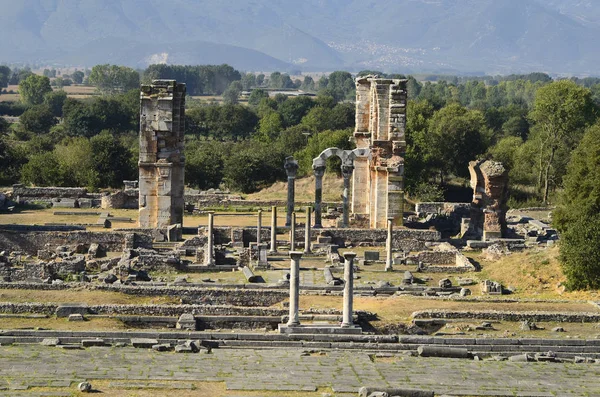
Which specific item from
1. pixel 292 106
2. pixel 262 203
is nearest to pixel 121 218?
pixel 262 203

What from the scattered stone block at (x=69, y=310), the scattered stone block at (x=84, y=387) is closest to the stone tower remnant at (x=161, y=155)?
the scattered stone block at (x=69, y=310)

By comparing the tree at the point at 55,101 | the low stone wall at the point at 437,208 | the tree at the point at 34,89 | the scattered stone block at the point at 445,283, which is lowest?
the scattered stone block at the point at 445,283

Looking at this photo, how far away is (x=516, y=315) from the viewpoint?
3309cm

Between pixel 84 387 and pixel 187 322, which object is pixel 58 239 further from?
pixel 84 387

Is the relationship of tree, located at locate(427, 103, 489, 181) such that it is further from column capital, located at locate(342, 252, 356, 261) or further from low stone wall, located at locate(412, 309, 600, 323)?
column capital, located at locate(342, 252, 356, 261)

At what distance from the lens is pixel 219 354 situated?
2852 cm

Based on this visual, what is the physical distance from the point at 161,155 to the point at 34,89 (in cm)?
12707

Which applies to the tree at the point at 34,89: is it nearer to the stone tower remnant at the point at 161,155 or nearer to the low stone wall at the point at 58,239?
the stone tower remnant at the point at 161,155

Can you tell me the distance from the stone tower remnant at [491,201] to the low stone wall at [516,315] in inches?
636

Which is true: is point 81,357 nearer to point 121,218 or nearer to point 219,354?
point 219,354

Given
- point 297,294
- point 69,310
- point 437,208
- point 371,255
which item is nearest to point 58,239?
point 371,255

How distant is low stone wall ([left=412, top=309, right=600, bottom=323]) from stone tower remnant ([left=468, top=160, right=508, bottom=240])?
16.2 meters

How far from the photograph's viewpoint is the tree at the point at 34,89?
167 metres

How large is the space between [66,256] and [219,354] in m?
Result: 15.0
